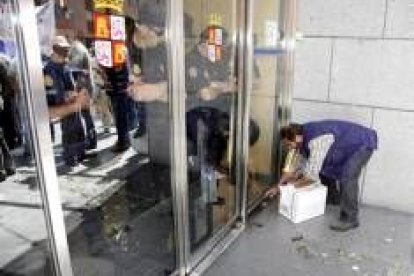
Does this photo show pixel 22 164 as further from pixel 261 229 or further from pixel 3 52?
pixel 261 229

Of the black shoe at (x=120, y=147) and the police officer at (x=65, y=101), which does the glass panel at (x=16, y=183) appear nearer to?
the police officer at (x=65, y=101)

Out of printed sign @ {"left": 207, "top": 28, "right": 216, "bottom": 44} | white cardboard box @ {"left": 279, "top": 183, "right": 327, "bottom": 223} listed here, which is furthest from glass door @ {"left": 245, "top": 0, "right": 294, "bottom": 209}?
printed sign @ {"left": 207, "top": 28, "right": 216, "bottom": 44}

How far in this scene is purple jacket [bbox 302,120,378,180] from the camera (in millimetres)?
3494

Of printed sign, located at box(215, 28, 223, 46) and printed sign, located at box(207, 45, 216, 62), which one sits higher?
printed sign, located at box(215, 28, 223, 46)

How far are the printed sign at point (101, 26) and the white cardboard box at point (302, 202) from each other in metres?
2.13

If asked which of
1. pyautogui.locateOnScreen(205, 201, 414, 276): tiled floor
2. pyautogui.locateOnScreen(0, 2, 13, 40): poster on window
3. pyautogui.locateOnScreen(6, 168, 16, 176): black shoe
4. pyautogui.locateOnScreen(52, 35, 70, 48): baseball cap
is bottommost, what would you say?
pyautogui.locateOnScreen(205, 201, 414, 276): tiled floor

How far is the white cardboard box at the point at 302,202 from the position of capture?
3.55m

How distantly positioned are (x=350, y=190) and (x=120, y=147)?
1981 mm

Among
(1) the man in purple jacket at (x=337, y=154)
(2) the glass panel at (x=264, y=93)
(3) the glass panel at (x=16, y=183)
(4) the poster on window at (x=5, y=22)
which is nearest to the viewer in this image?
(4) the poster on window at (x=5, y=22)

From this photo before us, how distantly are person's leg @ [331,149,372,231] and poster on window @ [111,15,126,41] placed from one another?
2.18 metres

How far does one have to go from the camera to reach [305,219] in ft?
12.0

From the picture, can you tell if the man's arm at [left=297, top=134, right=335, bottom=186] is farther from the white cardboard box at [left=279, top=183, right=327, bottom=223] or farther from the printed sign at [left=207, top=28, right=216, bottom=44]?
the printed sign at [left=207, top=28, right=216, bottom=44]

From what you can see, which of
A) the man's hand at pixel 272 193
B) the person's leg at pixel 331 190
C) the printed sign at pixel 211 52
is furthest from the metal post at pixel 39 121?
the person's leg at pixel 331 190

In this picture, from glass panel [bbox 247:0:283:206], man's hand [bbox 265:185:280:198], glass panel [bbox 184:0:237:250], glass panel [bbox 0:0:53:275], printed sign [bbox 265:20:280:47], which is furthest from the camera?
man's hand [bbox 265:185:280:198]
